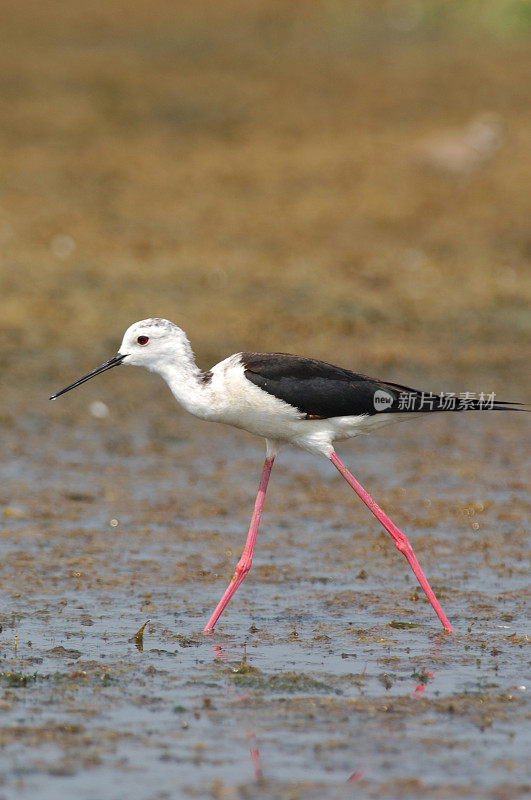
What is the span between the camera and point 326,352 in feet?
40.7

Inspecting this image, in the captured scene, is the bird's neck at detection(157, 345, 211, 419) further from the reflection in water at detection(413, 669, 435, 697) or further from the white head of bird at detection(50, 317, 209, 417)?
the reflection in water at detection(413, 669, 435, 697)

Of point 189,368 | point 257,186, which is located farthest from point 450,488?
point 257,186

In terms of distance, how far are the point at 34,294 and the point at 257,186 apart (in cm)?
376

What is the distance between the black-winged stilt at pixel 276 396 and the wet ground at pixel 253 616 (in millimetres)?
440

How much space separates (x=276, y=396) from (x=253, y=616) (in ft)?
3.75

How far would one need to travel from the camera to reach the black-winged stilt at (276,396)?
21.5 feet

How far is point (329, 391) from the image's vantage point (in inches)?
265

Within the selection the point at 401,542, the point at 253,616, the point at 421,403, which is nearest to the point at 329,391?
the point at 421,403

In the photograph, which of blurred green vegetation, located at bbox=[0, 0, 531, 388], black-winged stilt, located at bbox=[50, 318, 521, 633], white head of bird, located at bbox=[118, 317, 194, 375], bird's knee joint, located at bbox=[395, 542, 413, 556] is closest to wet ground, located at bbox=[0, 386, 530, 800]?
bird's knee joint, located at bbox=[395, 542, 413, 556]

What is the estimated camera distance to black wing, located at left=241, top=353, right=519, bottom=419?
6598 mm

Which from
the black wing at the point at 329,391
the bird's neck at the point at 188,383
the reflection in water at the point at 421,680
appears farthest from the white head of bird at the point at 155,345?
the reflection in water at the point at 421,680

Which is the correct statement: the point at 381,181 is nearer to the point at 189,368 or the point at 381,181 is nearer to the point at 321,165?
the point at 321,165
